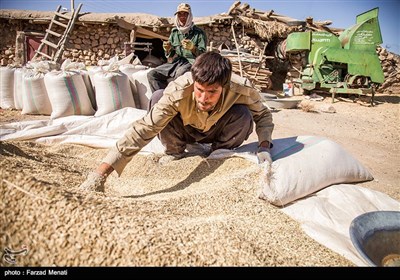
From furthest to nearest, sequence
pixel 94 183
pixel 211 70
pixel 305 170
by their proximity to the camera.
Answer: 1. pixel 305 170
2. pixel 211 70
3. pixel 94 183

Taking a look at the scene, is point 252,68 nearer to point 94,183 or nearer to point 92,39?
point 92,39

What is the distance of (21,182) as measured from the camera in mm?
1095

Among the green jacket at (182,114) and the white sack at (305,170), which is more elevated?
the green jacket at (182,114)

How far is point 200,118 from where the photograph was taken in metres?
1.94

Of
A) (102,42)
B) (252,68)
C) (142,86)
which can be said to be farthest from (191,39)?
(102,42)

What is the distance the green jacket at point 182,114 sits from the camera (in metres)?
1.66

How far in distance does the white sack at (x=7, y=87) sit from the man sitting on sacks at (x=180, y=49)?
1.89m

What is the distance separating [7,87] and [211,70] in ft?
11.4

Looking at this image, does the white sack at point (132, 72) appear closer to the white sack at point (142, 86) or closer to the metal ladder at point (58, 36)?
the white sack at point (142, 86)

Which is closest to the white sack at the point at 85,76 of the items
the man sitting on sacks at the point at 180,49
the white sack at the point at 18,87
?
the white sack at the point at 18,87

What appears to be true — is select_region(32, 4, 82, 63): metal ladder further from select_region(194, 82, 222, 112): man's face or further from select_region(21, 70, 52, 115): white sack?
select_region(194, 82, 222, 112): man's face

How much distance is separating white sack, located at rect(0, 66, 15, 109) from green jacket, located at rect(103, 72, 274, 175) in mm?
3018

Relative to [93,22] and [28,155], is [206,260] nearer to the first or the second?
[28,155]

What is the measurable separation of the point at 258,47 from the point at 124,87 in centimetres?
593
